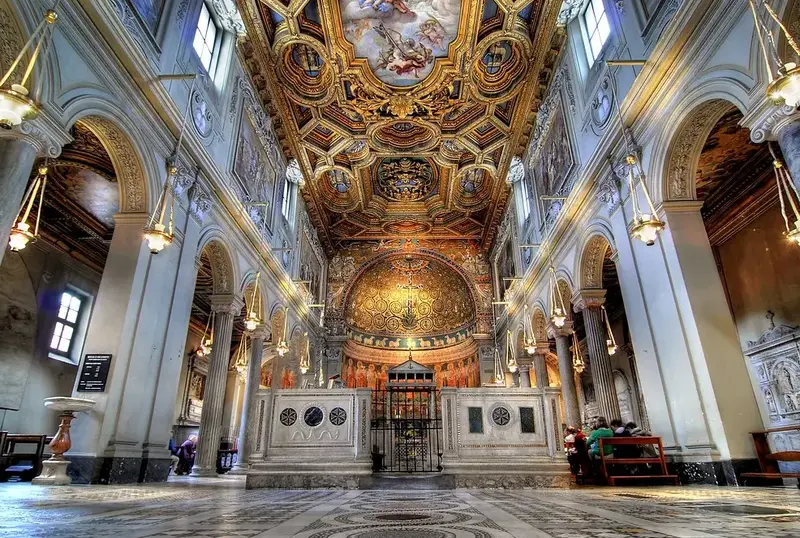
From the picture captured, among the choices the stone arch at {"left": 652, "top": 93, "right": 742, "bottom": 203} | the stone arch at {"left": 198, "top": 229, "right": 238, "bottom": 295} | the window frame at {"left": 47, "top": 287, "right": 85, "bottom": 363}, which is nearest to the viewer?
the stone arch at {"left": 652, "top": 93, "right": 742, "bottom": 203}

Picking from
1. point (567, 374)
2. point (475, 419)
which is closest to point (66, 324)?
point (475, 419)

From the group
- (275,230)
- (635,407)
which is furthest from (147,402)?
(635,407)

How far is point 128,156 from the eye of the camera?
7.49m

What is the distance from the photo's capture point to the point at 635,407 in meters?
14.9

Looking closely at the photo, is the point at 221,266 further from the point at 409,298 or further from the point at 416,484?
the point at 409,298

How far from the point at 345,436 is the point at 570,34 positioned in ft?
35.2

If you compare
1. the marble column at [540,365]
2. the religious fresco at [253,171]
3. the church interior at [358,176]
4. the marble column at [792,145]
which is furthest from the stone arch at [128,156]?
the marble column at [540,365]

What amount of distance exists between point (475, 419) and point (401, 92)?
1096 centimetres

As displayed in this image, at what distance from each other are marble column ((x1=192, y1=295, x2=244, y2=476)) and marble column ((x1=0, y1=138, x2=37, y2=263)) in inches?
242

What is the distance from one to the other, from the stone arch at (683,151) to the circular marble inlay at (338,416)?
6.13m

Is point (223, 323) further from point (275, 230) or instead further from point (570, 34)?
point (570, 34)

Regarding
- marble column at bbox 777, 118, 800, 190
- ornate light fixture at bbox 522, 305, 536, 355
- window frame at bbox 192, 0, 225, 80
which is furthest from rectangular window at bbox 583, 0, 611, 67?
window frame at bbox 192, 0, 225, 80

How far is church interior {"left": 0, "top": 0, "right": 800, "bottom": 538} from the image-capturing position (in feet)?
15.6

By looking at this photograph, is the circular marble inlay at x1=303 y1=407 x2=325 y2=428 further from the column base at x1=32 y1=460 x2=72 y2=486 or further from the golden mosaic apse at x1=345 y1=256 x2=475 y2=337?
the golden mosaic apse at x1=345 y1=256 x2=475 y2=337
